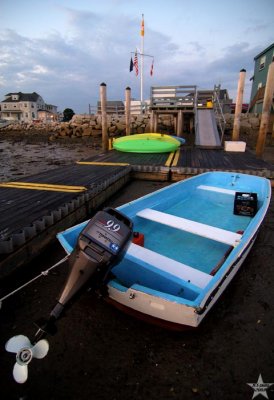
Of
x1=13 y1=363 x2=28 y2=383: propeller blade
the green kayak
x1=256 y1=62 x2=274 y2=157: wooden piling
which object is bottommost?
x1=13 y1=363 x2=28 y2=383: propeller blade

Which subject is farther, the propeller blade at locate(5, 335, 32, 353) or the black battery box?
the black battery box

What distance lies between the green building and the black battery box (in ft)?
84.9

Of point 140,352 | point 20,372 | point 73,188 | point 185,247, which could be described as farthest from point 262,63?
point 20,372

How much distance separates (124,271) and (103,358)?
0.91m

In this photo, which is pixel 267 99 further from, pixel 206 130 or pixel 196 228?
pixel 196 228

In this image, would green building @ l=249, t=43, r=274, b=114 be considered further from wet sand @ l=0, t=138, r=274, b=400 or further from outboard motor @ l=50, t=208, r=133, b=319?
outboard motor @ l=50, t=208, r=133, b=319

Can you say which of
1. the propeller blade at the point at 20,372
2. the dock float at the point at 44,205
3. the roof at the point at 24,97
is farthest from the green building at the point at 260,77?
the roof at the point at 24,97

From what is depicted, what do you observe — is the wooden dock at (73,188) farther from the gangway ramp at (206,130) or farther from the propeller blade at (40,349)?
the propeller blade at (40,349)

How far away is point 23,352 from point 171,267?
5.62 feet

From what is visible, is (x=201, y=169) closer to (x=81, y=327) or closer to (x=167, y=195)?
(x=167, y=195)

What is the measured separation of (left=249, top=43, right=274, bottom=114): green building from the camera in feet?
80.9

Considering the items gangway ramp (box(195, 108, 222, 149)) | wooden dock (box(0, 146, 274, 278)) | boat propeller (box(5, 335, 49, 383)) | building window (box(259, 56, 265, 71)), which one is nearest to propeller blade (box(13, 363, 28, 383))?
boat propeller (box(5, 335, 49, 383))

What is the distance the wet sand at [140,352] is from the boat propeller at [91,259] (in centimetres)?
54

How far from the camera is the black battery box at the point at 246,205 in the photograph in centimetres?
470
